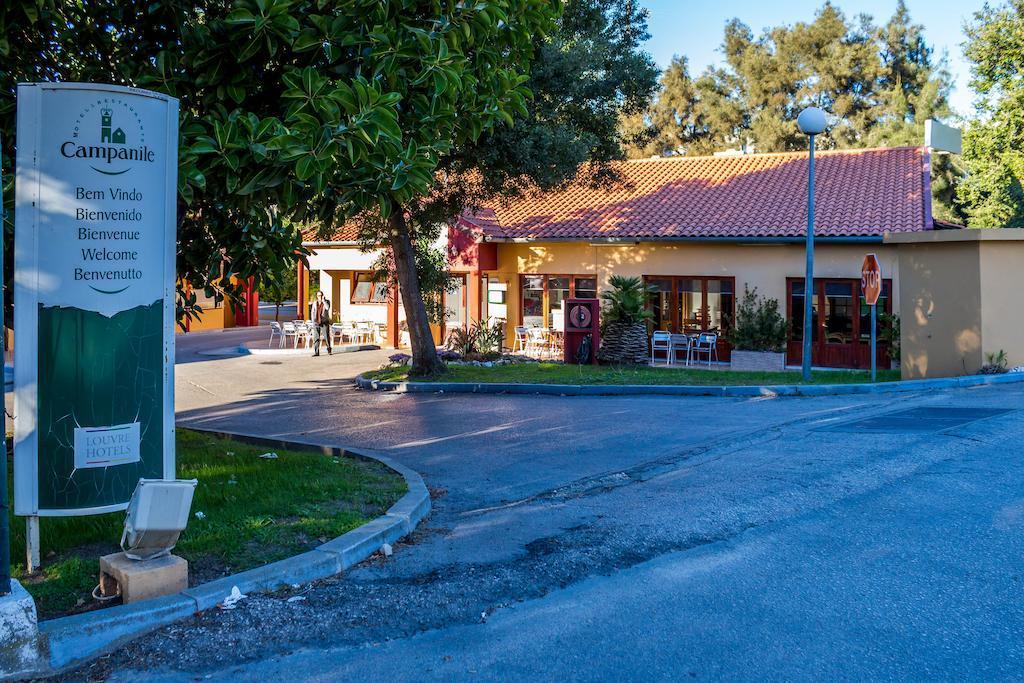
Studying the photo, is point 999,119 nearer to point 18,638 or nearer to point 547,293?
point 547,293

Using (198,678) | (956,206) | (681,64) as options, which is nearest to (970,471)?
(198,678)

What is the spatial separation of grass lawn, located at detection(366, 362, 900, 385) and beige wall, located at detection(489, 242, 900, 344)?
10.4 feet

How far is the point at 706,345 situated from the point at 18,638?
20.7 metres

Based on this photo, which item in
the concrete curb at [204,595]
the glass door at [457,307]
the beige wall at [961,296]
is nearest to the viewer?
the concrete curb at [204,595]

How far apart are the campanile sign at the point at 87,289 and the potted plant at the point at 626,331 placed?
53.2 ft

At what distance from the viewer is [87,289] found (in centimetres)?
579

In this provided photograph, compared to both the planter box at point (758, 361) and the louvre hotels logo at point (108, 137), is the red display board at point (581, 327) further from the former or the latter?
the louvre hotels logo at point (108, 137)

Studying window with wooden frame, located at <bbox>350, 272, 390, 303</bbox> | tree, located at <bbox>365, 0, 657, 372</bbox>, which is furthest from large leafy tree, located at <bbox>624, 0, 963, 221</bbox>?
tree, located at <bbox>365, 0, 657, 372</bbox>

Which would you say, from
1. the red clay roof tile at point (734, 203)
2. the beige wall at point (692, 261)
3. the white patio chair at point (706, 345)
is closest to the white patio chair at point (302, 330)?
the red clay roof tile at point (734, 203)

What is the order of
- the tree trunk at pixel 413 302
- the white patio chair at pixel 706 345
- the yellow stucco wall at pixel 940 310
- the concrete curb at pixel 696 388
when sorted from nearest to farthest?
the concrete curb at pixel 696 388, the yellow stucco wall at pixel 940 310, the tree trunk at pixel 413 302, the white patio chair at pixel 706 345

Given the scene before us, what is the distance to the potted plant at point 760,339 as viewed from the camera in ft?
73.7

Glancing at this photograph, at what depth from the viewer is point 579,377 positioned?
722 inches

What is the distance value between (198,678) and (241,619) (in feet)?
2.41

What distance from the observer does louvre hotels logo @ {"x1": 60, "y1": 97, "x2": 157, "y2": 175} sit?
571 cm
